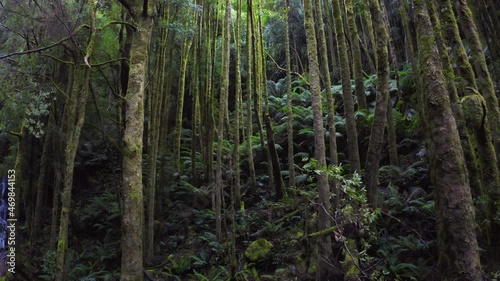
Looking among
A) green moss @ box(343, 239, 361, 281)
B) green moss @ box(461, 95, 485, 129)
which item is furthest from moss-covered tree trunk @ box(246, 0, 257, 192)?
green moss @ box(461, 95, 485, 129)

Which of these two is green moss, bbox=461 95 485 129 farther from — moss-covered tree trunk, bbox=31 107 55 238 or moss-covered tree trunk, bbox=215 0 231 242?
moss-covered tree trunk, bbox=31 107 55 238

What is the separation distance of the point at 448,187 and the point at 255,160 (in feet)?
30.7

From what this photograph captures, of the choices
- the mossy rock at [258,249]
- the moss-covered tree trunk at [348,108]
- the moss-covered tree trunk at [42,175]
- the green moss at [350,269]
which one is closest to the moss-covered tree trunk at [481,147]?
the green moss at [350,269]

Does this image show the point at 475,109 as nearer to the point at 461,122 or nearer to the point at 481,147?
the point at 481,147

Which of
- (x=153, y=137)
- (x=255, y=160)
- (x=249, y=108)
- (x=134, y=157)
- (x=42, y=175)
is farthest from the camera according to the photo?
(x=255, y=160)

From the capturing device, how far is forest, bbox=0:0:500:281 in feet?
12.7

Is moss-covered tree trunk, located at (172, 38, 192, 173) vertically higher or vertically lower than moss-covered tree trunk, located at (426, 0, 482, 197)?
higher

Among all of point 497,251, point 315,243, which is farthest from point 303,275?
point 497,251

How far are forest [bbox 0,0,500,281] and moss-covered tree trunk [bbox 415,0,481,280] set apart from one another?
0.04 ft

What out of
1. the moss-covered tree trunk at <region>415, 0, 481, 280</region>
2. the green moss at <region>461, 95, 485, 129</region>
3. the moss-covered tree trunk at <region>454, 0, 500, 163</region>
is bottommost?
the moss-covered tree trunk at <region>415, 0, 481, 280</region>

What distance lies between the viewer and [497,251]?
3742 mm

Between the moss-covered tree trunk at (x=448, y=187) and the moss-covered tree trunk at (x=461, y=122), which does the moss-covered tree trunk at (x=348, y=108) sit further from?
the moss-covered tree trunk at (x=448, y=187)

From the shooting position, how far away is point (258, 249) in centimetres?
709

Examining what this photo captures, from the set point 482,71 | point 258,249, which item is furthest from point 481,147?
point 258,249
